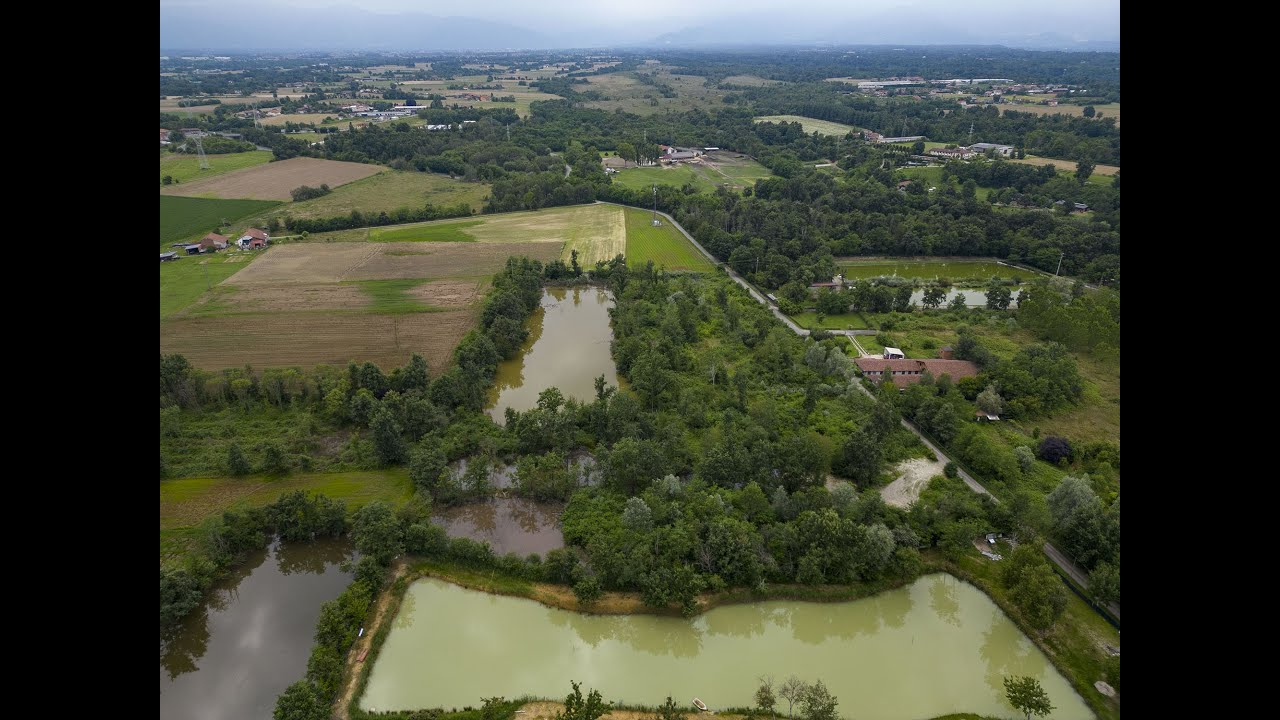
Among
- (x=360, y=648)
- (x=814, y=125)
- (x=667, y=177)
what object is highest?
(x=814, y=125)

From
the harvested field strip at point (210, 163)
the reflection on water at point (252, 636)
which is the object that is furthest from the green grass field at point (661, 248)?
the harvested field strip at point (210, 163)

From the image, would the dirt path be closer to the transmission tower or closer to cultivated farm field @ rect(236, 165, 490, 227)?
cultivated farm field @ rect(236, 165, 490, 227)

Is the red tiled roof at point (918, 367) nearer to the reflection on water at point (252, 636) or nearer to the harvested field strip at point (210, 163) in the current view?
the reflection on water at point (252, 636)

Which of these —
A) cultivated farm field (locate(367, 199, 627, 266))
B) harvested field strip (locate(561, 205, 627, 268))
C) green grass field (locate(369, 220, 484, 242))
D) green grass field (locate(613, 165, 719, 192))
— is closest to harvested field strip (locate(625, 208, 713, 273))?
harvested field strip (locate(561, 205, 627, 268))

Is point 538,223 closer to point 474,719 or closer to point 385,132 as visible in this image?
point 385,132

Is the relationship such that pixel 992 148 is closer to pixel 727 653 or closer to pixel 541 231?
pixel 541 231

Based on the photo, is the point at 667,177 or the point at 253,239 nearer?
the point at 253,239

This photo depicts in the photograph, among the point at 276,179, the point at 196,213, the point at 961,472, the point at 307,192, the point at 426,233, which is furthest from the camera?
Result: the point at 276,179

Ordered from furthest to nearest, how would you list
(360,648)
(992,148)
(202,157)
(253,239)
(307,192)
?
(992,148) < (202,157) < (307,192) < (253,239) < (360,648)

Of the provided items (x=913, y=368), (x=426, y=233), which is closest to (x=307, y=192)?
(x=426, y=233)
